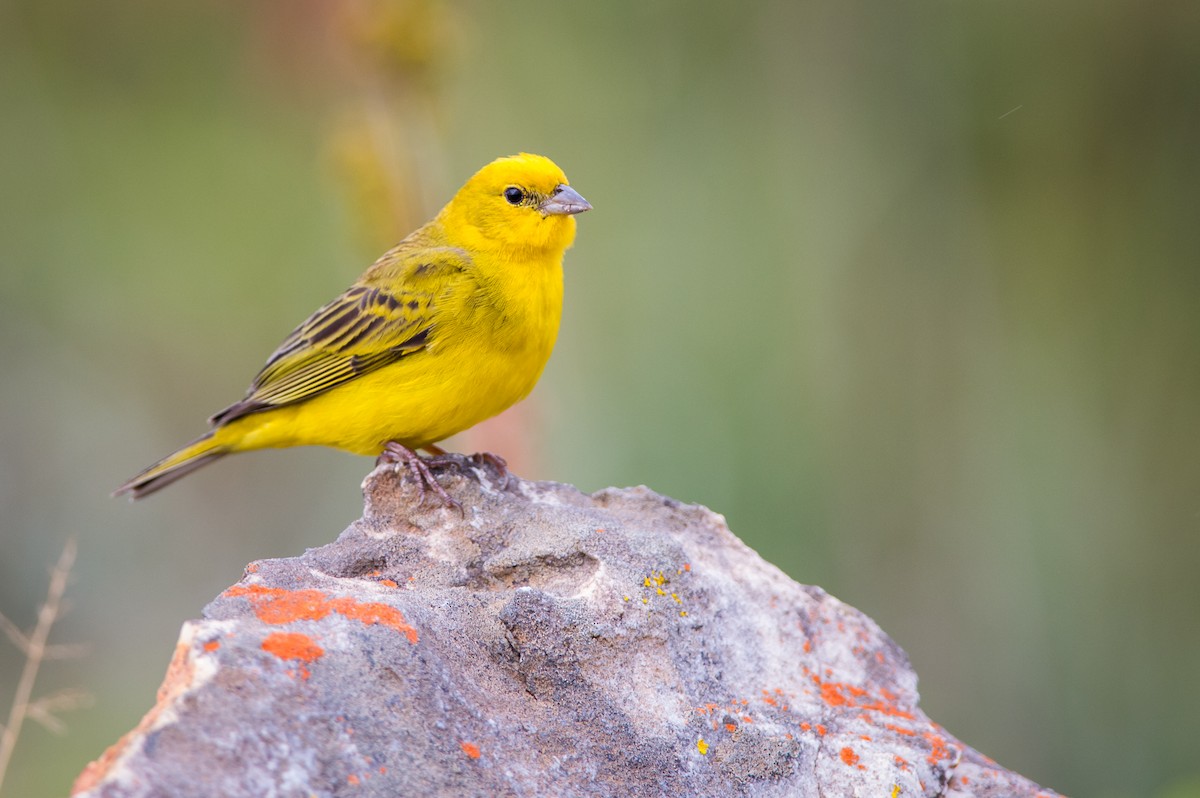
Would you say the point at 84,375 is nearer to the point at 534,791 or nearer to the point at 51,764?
the point at 51,764

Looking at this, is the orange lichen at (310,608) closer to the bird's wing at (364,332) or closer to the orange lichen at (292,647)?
the orange lichen at (292,647)

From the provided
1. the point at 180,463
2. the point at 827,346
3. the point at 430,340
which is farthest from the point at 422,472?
the point at 827,346

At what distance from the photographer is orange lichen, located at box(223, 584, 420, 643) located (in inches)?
112

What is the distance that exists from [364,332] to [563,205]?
87 centimetres

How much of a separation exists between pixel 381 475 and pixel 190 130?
6828 millimetres

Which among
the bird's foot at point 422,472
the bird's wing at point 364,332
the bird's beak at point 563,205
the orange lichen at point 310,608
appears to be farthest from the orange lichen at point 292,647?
the bird's beak at point 563,205

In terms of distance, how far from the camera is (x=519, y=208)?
5008 millimetres

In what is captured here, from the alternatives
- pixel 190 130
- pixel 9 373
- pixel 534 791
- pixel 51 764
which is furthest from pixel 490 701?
pixel 190 130

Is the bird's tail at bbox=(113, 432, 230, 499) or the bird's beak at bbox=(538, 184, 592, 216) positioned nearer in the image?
the bird's beak at bbox=(538, 184, 592, 216)

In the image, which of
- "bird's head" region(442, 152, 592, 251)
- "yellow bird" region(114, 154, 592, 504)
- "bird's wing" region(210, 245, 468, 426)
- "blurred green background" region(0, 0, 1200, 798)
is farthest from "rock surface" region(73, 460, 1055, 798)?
"blurred green background" region(0, 0, 1200, 798)

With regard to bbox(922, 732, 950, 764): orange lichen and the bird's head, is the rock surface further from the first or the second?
the bird's head

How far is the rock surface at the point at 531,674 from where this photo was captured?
248 centimetres

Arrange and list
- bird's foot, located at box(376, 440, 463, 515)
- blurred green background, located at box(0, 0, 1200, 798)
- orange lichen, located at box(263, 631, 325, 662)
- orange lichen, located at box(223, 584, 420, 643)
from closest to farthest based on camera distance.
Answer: orange lichen, located at box(263, 631, 325, 662) < orange lichen, located at box(223, 584, 420, 643) < bird's foot, located at box(376, 440, 463, 515) < blurred green background, located at box(0, 0, 1200, 798)

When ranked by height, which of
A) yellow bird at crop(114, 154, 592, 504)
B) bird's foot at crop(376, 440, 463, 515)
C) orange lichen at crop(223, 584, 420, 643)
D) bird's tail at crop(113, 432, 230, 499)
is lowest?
orange lichen at crop(223, 584, 420, 643)
